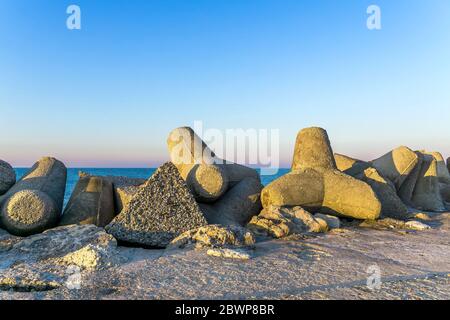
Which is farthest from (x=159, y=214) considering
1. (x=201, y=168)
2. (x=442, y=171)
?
(x=442, y=171)

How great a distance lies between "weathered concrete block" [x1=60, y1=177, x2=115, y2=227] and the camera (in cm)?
551

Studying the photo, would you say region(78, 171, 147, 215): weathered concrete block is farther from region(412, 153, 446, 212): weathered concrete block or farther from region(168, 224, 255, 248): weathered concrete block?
region(412, 153, 446, 212): weathered concrete block

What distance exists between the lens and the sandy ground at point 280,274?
2.71 metres

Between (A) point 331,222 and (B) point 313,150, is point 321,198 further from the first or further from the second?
(B) point 313,150

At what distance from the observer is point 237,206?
6.21 metres

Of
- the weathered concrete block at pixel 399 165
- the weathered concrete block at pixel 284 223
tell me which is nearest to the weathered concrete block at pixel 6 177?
the weathered concrete block at pixel 284 223

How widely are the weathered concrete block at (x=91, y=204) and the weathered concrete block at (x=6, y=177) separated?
1.11 m

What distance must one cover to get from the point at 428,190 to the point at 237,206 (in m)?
5.41

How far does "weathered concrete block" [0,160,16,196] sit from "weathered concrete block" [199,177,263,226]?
324 cm

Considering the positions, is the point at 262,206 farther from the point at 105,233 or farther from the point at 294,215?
the point at 105,233

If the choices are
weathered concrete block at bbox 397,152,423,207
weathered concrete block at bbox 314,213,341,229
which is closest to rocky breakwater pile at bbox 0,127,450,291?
weathered concrete block at bbox 314,213,341,229

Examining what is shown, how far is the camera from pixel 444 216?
7.19 meters
